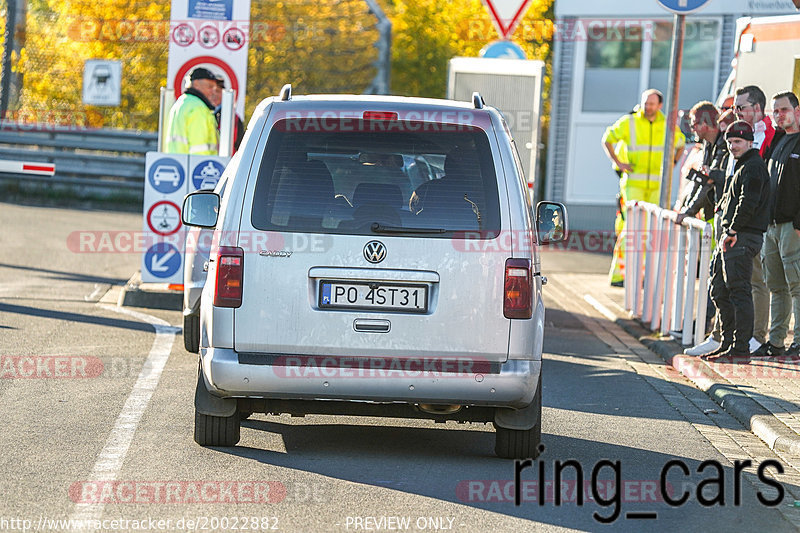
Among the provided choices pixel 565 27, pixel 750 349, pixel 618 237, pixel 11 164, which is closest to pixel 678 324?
pixel 750 349

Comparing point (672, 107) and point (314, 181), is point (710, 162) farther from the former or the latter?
point (314, 181)

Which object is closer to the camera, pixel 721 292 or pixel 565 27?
pixel 721 292

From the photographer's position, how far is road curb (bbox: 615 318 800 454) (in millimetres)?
7980

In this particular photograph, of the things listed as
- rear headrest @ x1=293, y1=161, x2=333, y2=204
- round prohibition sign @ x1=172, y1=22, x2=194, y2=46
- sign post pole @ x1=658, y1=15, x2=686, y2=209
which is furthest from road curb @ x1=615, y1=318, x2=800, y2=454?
round prohibition sign @ x1=172, y1=22, x2=194, y2=46

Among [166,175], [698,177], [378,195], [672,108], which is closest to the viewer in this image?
[378,195]

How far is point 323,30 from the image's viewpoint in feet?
94.3

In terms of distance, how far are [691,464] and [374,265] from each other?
2055mm

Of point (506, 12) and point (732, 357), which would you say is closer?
point (732, 357)

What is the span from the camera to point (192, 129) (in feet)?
41.4

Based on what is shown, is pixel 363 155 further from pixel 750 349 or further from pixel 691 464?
pixel 750 349

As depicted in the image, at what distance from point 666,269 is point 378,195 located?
622 centimetres

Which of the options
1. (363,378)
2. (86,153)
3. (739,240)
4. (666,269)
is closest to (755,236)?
(739,240)

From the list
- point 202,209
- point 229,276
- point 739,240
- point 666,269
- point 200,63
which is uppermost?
point 200,63

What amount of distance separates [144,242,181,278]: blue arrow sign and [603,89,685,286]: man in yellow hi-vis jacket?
17.3 ft
